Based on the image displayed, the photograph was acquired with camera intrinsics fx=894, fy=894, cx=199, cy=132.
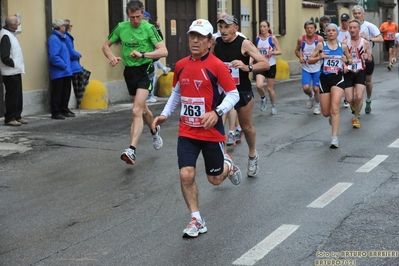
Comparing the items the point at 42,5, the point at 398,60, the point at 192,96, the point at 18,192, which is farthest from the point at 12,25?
the point at 398,60

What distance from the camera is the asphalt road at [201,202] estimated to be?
6793mm

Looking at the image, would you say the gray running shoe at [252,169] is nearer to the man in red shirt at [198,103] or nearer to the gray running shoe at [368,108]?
the man in red shirt at [198,103]

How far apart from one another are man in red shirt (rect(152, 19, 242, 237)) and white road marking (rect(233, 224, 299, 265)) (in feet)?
1.95

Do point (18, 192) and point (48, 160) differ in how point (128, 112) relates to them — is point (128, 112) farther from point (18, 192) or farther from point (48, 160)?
point (18, 192)

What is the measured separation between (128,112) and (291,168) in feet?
24.4

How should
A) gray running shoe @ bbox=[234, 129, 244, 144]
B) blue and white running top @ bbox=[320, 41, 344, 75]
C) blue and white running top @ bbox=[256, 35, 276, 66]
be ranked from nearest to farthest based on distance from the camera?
blue and white running top @ bbox=[320, 41, 344, 75] < gray running shoe @ bbox=[234, 129, 244, 144] < blue and white running top @ bbox=[256, 35, 276, 66]

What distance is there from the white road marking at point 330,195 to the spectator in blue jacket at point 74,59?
819 cm

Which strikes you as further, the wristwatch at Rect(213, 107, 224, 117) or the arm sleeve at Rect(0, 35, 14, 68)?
the arm sleeve at Rect(0, 35, 14, 68)

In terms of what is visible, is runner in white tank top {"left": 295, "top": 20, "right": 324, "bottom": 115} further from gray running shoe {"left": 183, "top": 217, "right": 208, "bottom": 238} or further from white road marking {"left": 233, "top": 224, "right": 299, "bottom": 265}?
gray running shoe {"left": 183, "top": 217, "right": 208, "bottom": 238}

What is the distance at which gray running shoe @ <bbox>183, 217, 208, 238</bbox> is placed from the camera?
722 centimetres

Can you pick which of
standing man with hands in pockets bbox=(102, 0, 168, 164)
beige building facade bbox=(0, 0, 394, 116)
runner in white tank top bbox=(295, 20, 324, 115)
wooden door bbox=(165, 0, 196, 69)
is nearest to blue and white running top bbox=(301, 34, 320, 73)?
runner in white tank top bbox=(295, 20, 324, 115)

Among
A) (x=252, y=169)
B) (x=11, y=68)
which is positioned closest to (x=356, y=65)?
(x=252, y=169)

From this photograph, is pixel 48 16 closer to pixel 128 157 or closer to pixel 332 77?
pixel 332 77

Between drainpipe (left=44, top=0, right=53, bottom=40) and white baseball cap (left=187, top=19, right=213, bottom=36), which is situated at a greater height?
drainpipe (left=44, top=0, right=53, bottom=40)
